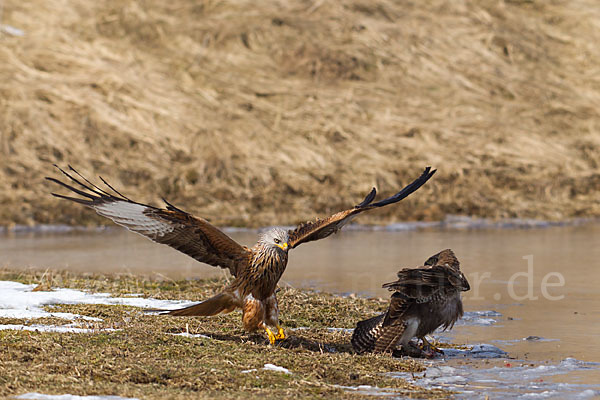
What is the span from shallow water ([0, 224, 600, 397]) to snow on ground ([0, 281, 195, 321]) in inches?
75.3

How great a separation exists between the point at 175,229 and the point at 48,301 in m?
2.27

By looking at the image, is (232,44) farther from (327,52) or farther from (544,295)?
(544,295)

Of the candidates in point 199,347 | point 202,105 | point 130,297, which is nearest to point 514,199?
point 202,105

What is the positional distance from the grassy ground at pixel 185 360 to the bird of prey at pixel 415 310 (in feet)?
0.84

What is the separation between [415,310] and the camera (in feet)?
22.6

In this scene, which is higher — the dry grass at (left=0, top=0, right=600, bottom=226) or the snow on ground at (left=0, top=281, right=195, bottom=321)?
the dry grass at (left=0, top=0, right=600, bottom=226)

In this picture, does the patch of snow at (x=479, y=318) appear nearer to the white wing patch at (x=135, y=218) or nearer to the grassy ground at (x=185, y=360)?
the grassy ground at (x=185, y=360)

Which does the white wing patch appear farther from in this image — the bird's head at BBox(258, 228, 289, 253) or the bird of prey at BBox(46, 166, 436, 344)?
the bird's head at BBox(258, 228, 289, 253)

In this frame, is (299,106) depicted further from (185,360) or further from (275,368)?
(275,368)

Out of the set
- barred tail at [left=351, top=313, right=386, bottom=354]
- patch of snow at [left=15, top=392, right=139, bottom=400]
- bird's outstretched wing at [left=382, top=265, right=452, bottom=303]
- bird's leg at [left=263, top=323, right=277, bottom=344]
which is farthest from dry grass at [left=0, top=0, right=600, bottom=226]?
patch of snow at [left=15, top=392, right=139, bottom=400]

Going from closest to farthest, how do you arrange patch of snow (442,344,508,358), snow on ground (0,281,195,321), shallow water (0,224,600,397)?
patch of snow (442,344,508,358)
shallow water (0,224,600,397)
snow on ground (0,281,195,321)

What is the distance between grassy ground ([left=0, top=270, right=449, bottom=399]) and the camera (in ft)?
17.9

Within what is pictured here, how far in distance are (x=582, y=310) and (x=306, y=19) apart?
73.5ft

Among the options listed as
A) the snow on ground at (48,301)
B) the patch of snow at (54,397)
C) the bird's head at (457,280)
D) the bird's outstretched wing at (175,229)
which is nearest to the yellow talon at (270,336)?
the bird's outstretched wing at (175,229)
